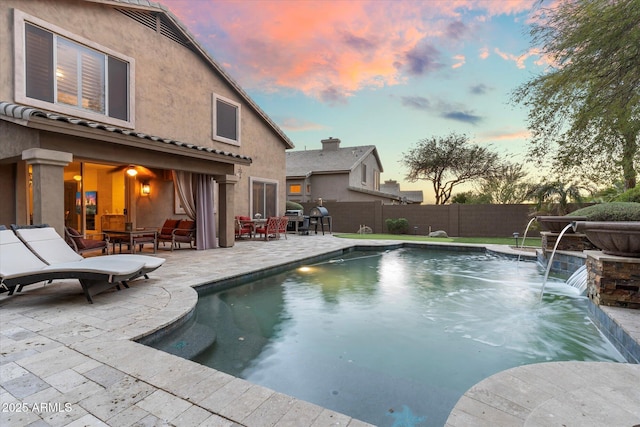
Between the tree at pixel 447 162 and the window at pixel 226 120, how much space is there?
1822 cm

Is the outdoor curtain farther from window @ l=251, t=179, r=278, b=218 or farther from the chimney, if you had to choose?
the chimney

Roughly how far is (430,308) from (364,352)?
200 cm

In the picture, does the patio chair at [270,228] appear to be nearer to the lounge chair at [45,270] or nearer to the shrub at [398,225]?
the shrub at [398,225]

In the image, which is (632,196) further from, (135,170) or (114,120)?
(135,170)

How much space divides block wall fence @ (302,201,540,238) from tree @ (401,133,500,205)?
10.7m

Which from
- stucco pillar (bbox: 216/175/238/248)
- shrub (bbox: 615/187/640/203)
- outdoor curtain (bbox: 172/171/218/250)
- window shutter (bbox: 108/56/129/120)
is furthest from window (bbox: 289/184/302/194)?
shrub (bbox: 615/187/640/203)

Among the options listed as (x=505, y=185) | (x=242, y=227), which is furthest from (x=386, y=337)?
(x=505, y=185)

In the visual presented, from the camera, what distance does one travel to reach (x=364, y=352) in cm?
347

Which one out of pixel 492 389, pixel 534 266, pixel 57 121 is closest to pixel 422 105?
pixel 534 266

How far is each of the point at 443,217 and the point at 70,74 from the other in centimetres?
1573

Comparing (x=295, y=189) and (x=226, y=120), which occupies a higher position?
(x=226, y=120)

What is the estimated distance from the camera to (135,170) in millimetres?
10305

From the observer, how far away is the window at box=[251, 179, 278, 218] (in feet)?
45.6

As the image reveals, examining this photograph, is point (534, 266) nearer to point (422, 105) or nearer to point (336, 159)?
point (422, 105)
